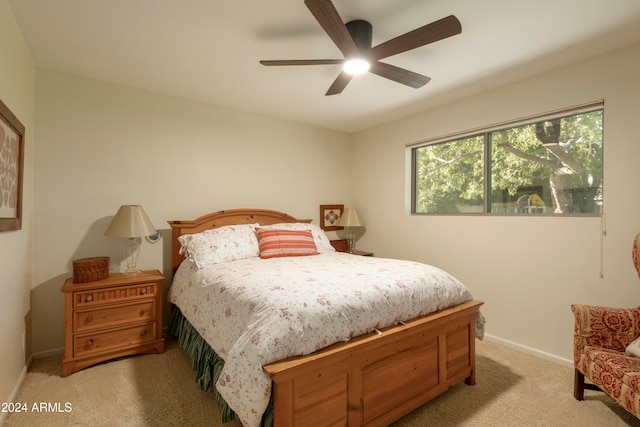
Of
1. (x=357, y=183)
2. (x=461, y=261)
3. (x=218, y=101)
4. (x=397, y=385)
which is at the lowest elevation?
(x=397, y=385)

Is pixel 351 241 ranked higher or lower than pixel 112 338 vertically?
higher

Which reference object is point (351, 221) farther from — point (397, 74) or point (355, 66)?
point (355, 66)

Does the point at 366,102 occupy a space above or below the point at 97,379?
above

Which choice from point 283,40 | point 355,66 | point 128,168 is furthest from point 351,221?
point 128,168

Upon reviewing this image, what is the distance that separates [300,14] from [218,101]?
172 cm

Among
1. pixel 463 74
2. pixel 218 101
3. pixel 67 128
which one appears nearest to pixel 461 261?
pixel 463 74

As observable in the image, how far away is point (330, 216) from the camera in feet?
14.1

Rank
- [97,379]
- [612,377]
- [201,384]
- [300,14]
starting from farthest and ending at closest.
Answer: [97,379] < [201,384] < [300,14] < [612,377]

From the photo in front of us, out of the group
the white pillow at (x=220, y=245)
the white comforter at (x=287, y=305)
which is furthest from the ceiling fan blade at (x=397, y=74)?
the white pillow at (x=220, y=245)

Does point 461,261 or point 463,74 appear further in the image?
point 461,261

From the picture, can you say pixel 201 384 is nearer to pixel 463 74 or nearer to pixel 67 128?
pixel 67 128

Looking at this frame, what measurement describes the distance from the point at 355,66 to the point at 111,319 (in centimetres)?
260

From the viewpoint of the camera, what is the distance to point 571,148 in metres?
2.57

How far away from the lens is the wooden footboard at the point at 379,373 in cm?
138
